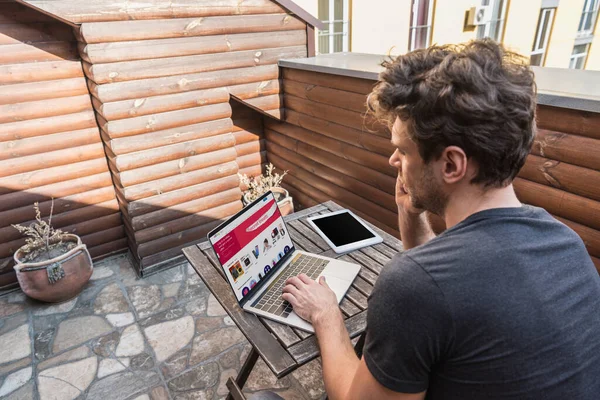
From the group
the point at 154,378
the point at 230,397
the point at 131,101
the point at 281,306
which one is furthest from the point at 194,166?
the point at 281,306

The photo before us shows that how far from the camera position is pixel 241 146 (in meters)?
4.59

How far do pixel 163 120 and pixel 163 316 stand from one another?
1653mm

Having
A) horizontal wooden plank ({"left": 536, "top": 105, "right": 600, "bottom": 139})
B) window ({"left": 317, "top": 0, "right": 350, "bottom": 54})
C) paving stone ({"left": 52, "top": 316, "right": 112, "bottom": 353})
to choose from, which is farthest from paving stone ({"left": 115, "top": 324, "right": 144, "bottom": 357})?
window ({"left": 317, "top": 0, "right": 350, "bottom": 54})

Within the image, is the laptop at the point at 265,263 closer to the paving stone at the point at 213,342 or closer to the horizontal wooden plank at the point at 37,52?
the paving stone at the point at 213,342

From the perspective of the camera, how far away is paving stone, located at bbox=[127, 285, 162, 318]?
10.7 ft

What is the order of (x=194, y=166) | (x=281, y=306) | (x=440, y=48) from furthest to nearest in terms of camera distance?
(x=194, y=166), (x=281, y=306), (x=440, y=48)

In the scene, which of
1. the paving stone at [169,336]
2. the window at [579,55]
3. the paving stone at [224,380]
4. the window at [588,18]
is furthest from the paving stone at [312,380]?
the window at [588,18]

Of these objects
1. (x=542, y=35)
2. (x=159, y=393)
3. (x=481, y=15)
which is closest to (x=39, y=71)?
(x=159, y=393)

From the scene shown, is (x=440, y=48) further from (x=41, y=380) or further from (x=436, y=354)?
(x=41, y=380)

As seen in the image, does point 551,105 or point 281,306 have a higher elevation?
point 551,105

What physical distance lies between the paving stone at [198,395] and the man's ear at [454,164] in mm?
2122

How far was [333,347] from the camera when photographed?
1.29m

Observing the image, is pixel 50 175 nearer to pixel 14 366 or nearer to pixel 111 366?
pixel 14 366

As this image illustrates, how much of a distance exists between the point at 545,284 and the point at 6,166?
12.8 feet
